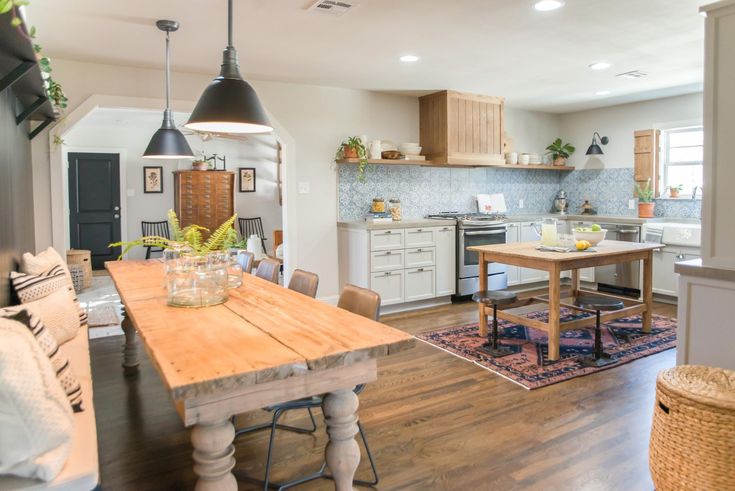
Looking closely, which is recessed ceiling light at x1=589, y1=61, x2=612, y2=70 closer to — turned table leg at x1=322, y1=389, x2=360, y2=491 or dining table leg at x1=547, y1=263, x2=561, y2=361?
dining table leg at x1=547, y1=263, x2=561, y2=361

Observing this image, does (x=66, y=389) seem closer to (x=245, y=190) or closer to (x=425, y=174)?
(x=425, y=174)

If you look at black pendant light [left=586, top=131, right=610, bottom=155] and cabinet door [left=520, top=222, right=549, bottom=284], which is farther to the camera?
black pendant light [left=586, top=131, right=610, bottom=155]

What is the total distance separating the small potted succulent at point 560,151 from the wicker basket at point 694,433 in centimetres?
550

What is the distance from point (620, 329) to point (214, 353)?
406 cm

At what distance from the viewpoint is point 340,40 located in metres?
3.79

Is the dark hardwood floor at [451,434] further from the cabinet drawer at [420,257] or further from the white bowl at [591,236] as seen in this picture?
the cabinet drawer at [420,257]

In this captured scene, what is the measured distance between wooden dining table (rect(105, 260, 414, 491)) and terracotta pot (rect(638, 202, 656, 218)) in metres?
5.32

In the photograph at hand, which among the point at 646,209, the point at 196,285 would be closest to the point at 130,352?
the point at 196,285

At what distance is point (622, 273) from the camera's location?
19.6ft

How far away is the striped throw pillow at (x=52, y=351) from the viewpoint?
5.74 feet

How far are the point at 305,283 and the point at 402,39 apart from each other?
2076 millimetres

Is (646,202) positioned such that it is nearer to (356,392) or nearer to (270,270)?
(270,270)

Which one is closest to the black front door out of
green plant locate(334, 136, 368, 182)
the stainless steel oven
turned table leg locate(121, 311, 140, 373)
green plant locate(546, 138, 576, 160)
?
green plant locate(334, 136, 368, 182)

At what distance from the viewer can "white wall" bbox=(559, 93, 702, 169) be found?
6.08 metres
